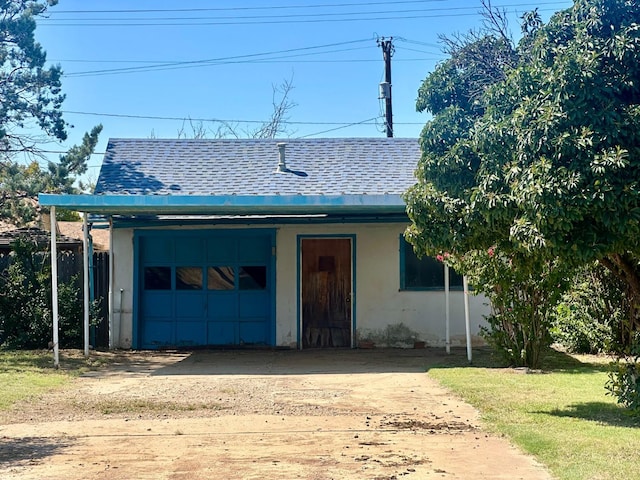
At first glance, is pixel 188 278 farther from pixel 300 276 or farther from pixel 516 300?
pixel 516 300

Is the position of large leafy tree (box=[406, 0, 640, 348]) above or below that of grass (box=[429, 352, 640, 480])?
above

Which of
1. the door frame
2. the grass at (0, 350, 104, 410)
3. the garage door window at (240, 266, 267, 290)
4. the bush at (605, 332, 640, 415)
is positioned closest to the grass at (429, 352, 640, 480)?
the bush at (605, 332, 640, 415)

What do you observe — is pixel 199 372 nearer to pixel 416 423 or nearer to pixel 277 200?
pixel 277 200

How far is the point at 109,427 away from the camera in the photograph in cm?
801

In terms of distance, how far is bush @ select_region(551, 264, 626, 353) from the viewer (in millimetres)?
12727

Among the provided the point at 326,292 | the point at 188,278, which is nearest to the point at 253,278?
the point at 188,278

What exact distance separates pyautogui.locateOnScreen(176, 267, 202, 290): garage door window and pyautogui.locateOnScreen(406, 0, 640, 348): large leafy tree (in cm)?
770

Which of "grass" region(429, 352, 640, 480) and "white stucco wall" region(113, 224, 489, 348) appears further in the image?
"white stucco wall" region(113, 224, 489, 348)

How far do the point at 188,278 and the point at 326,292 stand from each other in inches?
104

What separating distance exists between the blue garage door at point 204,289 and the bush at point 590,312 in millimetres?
5344

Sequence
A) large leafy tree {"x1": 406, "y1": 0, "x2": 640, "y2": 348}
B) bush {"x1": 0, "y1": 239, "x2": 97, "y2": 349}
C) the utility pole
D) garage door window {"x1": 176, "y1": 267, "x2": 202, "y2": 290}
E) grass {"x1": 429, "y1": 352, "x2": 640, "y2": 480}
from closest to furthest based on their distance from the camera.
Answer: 1. grass {"x1": 429, "y1": 352, "x2": 640, "y2": 480}
2. large leafy tree {"x1": 406, "y1": 0, "x2": 640, "y2": 348}
3. bush {"x1": 0, "y1": 239, "x2": 97, "y2": 349}
4. garage door window {"x1": 176, "y1": 267, "x2": 202, "y2": 290}
5. the utility pole

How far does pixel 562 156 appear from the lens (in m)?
6.86

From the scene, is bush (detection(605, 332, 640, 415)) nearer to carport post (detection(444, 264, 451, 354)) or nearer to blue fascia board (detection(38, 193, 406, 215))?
blue fascia board (detection(38, 193, 406, 215))

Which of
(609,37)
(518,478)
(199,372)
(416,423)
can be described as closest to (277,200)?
(199,372)
